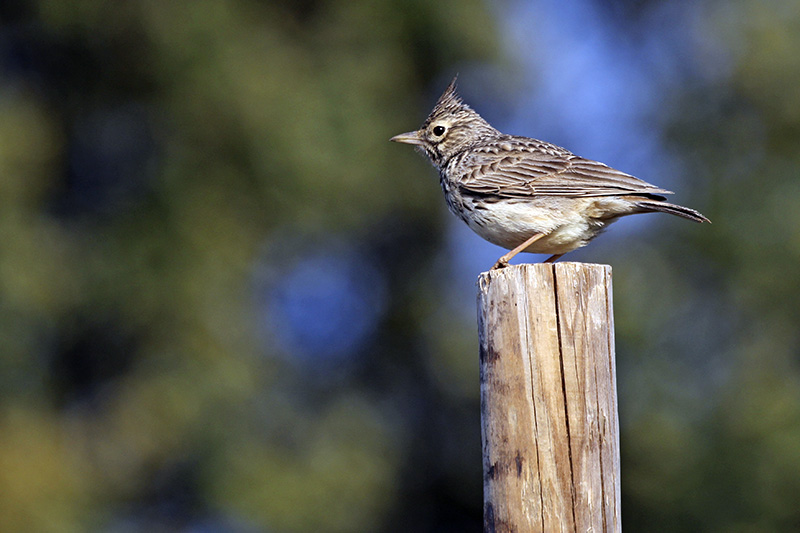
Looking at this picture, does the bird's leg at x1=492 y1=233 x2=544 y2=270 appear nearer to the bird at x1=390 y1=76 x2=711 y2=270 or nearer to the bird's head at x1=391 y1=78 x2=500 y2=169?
the bird at x1=390 y1=76 x2=711 y2=270

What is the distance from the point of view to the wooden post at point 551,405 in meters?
4.59

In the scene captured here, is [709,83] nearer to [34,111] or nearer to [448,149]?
[448,149]

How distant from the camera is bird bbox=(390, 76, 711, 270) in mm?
6551

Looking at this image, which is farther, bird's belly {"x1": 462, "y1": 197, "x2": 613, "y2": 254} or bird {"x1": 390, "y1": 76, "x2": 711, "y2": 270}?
bird's belly {"x1": 462, "y1": 197, "x2": 613, "y2": 254}

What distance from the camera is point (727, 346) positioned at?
16094 millimetres

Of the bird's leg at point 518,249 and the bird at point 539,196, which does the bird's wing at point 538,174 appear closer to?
the bird at point 539,196

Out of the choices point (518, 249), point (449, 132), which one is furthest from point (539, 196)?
point (449, 132)

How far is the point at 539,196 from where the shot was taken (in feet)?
22.9

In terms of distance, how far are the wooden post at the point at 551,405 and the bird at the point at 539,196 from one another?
5.20ft

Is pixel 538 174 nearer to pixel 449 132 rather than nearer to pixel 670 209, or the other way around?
pixel 670 209

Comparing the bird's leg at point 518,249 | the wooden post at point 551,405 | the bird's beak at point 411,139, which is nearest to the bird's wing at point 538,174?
the bird's leg at point 518,249

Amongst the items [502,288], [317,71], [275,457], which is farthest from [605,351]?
[317,71]

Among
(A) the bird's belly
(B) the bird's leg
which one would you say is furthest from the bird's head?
(B) the bird's leg

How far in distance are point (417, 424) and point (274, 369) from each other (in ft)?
13.6
